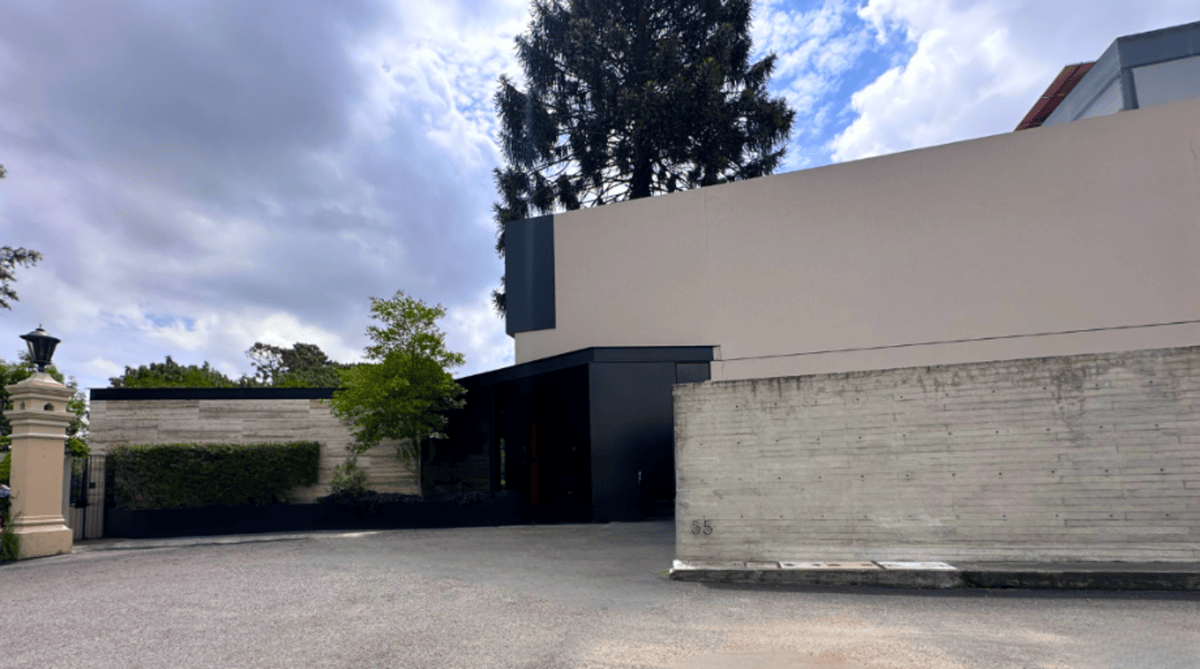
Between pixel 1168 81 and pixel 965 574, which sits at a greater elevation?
pixel 1168 81

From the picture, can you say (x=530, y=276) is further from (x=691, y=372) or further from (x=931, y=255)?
(x=931, y=255)

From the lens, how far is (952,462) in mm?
7766

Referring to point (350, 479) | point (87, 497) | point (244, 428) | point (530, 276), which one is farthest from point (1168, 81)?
point (87, 497)

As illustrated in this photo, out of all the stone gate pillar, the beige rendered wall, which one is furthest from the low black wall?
the beige rendered wall

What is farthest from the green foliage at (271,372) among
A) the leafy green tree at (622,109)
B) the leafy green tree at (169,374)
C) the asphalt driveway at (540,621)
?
the asphalt driveway at (540,621)

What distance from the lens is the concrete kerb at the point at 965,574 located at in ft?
21.1

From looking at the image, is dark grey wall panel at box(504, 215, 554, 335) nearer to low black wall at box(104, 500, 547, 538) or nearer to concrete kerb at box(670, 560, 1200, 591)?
low black wall at box(104, 500, 547, 538)

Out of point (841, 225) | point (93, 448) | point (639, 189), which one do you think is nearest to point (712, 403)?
point (841, 225)

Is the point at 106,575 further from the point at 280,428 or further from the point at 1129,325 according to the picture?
the point at 1129,325

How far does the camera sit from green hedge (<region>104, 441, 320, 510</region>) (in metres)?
14.9

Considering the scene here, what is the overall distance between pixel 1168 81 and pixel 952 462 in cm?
1650

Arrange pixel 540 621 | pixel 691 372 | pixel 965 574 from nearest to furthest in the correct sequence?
pixel 540 621 → pixel 965 574 → pixel 691 372

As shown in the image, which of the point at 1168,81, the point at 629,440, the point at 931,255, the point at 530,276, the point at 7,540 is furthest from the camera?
the point at 530,276

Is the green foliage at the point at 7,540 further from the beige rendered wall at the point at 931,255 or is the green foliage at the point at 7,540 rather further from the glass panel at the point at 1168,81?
→ the glass panel at the point at 1168,81
